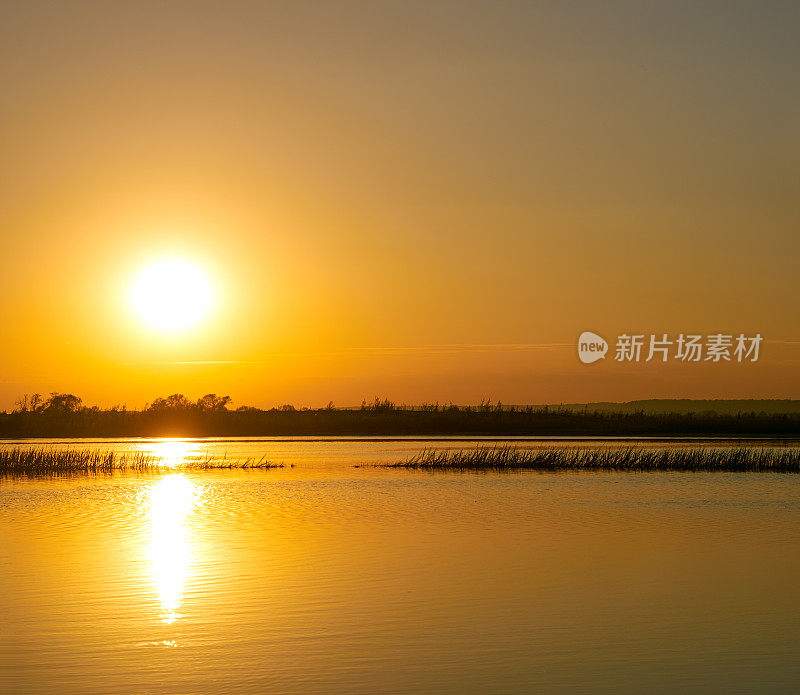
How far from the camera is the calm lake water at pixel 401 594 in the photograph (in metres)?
10.8

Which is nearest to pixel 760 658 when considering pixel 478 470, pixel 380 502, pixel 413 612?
pixel 413 612

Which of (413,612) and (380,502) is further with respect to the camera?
(380,502)

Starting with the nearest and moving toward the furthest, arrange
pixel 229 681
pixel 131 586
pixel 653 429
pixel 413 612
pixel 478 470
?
pixel 229 681 < pixel 413 612 < pixel 131 586 < pixel 478 470 < pixel 653 429

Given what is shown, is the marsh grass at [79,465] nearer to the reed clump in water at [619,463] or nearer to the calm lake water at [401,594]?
the reed clump in water at [619,463]

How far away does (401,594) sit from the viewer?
50.1ft

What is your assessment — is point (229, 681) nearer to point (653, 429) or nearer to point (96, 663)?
point (96, 663)

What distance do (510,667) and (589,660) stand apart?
101cm

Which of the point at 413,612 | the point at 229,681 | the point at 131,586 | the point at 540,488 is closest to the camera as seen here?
the point at 229,681

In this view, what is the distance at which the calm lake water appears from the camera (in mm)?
10836

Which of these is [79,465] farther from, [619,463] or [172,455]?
[619,463]

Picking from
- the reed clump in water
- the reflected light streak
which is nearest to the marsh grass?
the reflected light streak

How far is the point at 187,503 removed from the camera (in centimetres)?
Result: 2878

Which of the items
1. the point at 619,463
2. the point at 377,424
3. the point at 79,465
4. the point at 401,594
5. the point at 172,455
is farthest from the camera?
the point at 377,424

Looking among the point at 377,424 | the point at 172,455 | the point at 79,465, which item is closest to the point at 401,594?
the point at 79,465
